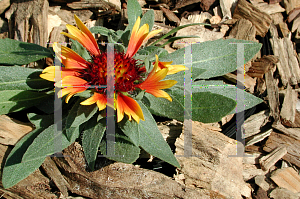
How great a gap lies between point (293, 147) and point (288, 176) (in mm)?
247

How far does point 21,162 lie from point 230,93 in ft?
5.05

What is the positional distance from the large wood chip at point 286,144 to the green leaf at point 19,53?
1890 mm

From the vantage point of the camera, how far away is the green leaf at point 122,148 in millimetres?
1616

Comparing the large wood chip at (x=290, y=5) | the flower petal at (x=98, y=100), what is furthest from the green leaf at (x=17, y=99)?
the large wood chip at (x=290, y=5)

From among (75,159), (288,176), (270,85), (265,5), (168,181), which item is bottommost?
(288,176)

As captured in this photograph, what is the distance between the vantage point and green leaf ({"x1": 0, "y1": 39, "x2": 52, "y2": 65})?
78.0 inches

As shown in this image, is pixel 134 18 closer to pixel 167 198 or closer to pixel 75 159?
pixel 75 159

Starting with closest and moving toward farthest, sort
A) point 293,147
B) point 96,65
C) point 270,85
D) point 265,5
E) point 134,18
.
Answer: point 96,65 < point 134,18 < point 293,147 < point 270,85 < point 265,5

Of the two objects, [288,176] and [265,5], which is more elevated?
[265,5]

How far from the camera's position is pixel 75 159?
176 cm

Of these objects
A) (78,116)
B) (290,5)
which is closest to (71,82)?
(78,116)

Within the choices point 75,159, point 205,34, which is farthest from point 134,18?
point 75,159

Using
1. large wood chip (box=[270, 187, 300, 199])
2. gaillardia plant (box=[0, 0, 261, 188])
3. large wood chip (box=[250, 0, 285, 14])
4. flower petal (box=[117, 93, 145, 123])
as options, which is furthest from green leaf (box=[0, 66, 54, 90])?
large wood chip (box=[250, 0, 285, 14])

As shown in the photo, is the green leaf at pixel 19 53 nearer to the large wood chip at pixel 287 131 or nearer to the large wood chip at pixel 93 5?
the large wood chip at pixel 93 5
